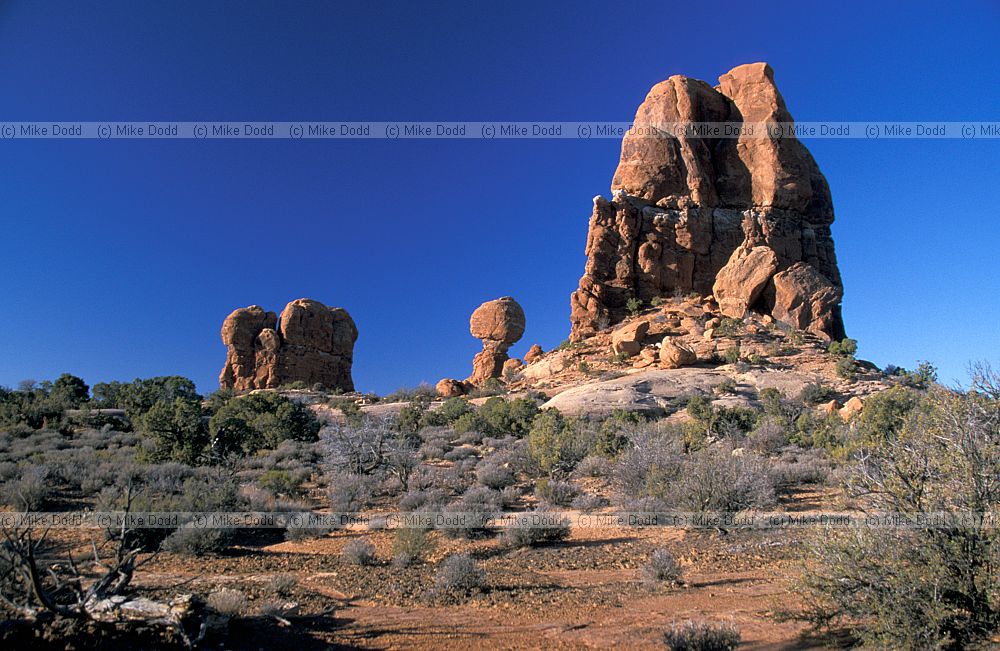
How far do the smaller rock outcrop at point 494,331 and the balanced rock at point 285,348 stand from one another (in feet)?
45.0

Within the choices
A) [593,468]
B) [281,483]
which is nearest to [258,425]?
[281,483]

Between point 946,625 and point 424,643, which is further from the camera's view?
point 424,643

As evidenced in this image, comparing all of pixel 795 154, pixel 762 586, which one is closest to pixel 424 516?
pixel 762 586

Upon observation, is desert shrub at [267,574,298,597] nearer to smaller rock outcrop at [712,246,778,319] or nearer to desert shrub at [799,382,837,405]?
desert shrub at [799,382,837,405]

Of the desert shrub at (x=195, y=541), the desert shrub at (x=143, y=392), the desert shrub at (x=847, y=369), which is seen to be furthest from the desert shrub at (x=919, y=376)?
the desert shrub at (x=143, y=392)

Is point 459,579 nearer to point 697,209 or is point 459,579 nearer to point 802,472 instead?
point 802,472

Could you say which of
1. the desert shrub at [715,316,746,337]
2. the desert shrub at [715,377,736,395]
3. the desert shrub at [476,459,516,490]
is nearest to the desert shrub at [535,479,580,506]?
the desert shrub at [476,459,516,490]

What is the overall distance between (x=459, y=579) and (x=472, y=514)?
331cm

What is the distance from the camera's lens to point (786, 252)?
3894cm

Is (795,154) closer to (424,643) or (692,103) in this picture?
(692,103)

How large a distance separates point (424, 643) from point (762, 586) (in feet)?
14.9

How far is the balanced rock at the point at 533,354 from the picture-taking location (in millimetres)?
40844

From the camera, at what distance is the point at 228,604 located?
579 cm

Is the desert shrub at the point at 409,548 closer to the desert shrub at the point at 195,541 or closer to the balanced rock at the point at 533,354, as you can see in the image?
the desert shrub at the point at 195,541
